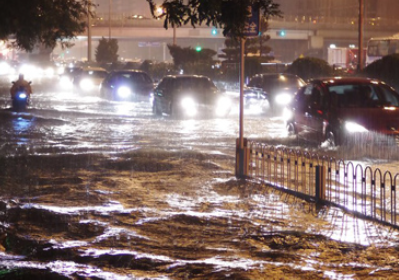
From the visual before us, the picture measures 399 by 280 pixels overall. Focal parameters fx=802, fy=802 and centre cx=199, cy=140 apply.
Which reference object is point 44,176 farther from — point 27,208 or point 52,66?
point 52,66

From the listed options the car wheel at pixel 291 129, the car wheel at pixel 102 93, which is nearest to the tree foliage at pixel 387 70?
the car wheel at pixel 291 129

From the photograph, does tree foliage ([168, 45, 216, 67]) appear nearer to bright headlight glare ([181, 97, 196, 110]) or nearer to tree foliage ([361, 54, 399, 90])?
tree foliage ([361, 54, 399, 90])

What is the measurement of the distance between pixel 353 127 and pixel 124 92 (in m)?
22.6

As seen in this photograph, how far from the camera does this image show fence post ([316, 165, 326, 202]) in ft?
37.6

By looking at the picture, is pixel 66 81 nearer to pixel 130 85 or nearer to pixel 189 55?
pixel 189 55

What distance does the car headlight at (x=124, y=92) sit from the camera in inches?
1510

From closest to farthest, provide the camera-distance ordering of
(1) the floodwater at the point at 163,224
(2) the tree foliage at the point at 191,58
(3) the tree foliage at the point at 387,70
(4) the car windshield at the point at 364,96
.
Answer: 1. (1) the floodwater at the point at 163,224
2. (4) the car windshield at the point at 364,96
3. (3) the tree foliage at the point at 387,70
4. (2) the tree foliage at the point at 191,58

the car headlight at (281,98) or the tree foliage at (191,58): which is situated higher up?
the tree foliage at (191,58)

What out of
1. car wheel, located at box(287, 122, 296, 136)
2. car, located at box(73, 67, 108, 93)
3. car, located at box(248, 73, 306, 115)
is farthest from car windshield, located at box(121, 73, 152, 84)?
car wheel, located at box(287, 122, 296, 136)

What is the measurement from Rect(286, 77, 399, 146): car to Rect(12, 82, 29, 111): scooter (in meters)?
14.6

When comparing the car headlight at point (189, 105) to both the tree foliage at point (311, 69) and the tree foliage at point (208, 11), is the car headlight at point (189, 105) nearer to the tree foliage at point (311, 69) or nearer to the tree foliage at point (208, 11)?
the tree foliage at point (311, 69)

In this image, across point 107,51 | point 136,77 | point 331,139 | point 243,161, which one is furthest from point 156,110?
point 107,51

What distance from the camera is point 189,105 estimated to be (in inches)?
1103

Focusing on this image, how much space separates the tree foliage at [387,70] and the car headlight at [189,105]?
8047mm
